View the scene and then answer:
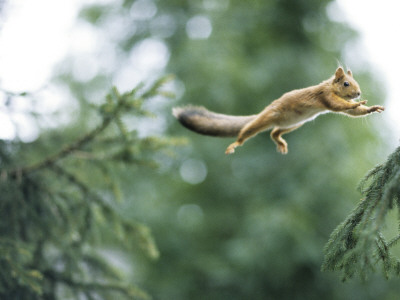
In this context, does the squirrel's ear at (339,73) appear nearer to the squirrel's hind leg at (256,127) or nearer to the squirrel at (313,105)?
the squirrel at (313,105)

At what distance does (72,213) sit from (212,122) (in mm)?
2073

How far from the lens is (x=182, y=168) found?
880 cm

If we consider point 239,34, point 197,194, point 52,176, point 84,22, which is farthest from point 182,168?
point 52,176

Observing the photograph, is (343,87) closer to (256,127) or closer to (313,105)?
(313,105)

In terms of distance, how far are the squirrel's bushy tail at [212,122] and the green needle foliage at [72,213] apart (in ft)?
3.50

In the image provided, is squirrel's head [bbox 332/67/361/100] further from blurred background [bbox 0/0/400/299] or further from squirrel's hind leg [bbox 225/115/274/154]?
blurred background [bbox 0/0/400/299]

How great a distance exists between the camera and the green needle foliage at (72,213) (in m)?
2.67

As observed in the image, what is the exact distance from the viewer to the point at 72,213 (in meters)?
3.17

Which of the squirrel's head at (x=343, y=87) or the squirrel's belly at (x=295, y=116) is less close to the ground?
the squirrel's head at (x=343, y=87)

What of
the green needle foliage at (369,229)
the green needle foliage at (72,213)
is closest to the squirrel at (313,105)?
the green needle foliage at (369,229)

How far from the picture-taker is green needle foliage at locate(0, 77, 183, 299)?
2.67 m

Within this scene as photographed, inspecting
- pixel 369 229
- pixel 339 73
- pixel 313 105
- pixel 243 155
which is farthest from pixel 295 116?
pixel 243 155

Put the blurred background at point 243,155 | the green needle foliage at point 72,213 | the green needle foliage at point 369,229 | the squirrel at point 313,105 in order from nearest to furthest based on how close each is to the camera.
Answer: the squirrel at point 313,105, the green needle foliage at point 369,229, the green needle foliage at point 72,213, the blurred background at point 243,155

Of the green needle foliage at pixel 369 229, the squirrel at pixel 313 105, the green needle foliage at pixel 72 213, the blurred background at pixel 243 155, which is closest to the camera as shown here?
the squirrel at pixel 313 105
